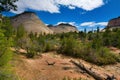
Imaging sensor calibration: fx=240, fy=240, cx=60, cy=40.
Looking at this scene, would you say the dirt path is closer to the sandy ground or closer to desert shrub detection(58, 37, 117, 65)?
the sandy ground

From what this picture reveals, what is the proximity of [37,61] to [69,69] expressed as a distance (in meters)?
3.43

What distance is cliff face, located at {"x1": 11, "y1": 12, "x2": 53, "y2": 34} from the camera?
4056 inches

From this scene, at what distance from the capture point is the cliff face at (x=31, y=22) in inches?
4056

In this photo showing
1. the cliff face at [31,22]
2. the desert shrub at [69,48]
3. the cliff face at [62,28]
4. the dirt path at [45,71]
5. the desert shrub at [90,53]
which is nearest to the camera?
the dirt path at [45,71]

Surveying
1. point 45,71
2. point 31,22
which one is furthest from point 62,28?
point 45,71

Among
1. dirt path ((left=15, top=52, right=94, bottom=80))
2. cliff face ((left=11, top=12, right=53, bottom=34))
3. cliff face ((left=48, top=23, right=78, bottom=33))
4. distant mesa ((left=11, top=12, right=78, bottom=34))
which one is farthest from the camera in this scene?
cliff face ((left=48, top=23, right=78, bottom=33))

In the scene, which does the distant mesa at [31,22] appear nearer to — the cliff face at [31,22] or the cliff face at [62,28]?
the cliff face at [31,22]

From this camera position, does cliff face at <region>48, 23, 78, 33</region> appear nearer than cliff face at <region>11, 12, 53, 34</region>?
No

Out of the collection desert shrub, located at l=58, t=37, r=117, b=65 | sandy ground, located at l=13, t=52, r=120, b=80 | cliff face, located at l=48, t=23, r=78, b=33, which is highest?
cliff face, located at l=48, t=23, r=78, b=33

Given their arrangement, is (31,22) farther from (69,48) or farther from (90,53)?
(90,53)

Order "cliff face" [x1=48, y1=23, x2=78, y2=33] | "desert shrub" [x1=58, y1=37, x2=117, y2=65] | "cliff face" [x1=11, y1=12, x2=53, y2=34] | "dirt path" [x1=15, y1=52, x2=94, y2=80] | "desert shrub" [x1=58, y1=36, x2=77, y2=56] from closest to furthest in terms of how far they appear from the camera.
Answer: "dirt path" [x1=15, y1=52, x2=94, y2=80], "desert shrub" [x1=58, y1=37, x2=117, y2=65], "desert shrub" [x1=58, y1=36, x2=77, y2=56], "cliff face" [x1=11, y1=12, x2=53, y2=34], "cliff face" [x1=48, y1=23, x2=78, y2=33]

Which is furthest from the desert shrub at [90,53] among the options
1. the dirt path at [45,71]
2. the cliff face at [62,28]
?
the cliff face at [62,28]

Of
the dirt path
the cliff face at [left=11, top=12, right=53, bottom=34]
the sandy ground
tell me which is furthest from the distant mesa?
the dirt path

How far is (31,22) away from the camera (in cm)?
11075
